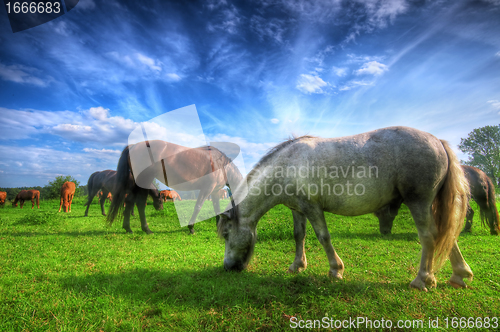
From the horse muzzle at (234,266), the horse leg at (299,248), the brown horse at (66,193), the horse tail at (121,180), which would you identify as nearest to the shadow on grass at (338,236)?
the horse leg at (299,248)

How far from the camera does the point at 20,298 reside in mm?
3133

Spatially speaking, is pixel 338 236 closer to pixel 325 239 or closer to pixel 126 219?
pixel 325 239

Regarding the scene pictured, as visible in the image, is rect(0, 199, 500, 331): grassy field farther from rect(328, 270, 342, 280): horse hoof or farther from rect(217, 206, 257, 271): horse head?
rect(217, 206, 257, 271): horse head

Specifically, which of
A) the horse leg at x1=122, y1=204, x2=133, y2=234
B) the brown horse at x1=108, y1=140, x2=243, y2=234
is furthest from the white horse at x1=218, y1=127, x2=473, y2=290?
the horse leg at x1=122, y1=204, x2=133, y2=234

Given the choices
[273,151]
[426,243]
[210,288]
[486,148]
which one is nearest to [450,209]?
[426,243]

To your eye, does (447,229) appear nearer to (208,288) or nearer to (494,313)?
(494,313)

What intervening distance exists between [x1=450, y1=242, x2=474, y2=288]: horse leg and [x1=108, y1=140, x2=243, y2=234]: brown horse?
6.45 meters

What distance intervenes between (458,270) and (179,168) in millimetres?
7759

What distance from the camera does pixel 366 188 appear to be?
3568mm

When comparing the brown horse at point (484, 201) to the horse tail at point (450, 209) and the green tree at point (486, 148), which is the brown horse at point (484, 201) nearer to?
the horse tail at point (450, 209)

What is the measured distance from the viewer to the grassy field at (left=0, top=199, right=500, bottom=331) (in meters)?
2.62

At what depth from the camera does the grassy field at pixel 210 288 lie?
2.62 metres

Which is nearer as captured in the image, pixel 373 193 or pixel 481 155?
pixel 373 193

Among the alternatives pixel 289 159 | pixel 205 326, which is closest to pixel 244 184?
pixel 289 159
